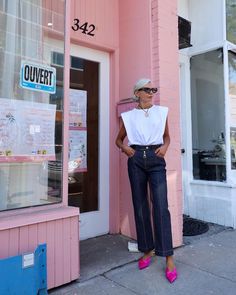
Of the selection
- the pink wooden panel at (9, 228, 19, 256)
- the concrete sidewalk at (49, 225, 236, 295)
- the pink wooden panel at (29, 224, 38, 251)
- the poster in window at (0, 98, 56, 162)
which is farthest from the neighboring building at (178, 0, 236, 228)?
the pink wooden panel at (9, 228, 19, 256)

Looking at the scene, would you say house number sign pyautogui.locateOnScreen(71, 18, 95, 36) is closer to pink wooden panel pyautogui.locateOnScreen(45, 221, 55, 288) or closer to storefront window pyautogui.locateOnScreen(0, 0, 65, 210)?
storefront window pyautogui.locateOnScreen(0, 0, 65, 210)

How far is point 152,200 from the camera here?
319cm

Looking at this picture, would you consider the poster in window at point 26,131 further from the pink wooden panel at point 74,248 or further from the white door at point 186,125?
the white door at point 186,125

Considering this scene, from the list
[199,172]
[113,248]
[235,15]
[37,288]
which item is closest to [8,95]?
[37,288]

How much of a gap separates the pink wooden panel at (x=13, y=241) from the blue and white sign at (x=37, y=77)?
1180 millimetres

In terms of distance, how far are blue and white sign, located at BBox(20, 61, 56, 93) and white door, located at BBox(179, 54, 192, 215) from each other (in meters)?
2.90

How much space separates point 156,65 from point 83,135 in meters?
1.22

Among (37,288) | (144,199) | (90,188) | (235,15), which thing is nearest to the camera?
(37,288)

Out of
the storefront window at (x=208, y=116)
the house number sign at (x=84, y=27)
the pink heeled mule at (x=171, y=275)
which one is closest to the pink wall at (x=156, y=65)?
the house number sign at (x=84, y=27)

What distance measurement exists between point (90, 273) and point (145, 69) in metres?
2.36

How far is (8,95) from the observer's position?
8.73ft

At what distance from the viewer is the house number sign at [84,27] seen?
384 cm

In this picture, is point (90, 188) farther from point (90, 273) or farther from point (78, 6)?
point (78, 6)

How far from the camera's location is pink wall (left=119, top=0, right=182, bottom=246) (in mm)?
3818
